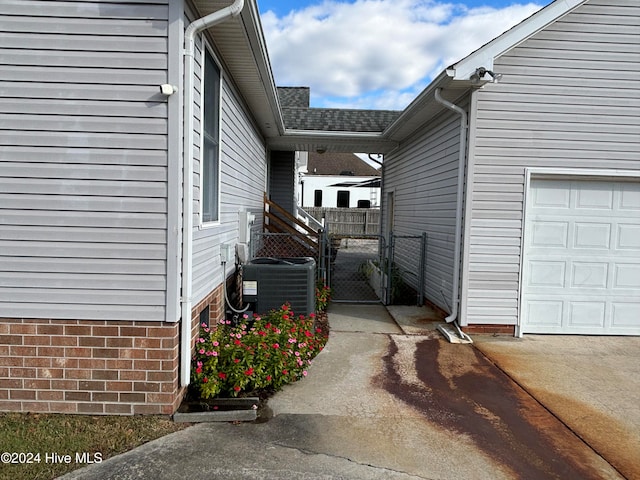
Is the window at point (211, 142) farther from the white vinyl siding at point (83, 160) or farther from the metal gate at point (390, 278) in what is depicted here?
the metal gate at point (390, 278)

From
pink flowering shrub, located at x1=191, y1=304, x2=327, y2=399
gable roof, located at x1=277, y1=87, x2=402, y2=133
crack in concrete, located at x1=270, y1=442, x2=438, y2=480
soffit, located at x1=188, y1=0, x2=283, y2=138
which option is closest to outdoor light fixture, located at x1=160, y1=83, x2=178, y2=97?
soffit, located at x1=188, y1=0, x2=283, y2=138

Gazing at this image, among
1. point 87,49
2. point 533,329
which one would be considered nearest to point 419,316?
point 533,329

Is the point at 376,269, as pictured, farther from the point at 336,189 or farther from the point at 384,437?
the point at 336,189

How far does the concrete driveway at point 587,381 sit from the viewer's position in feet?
11.2

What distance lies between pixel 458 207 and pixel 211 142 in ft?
11.2

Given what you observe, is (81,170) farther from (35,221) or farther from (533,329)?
(533,329)

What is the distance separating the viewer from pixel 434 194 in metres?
7.46

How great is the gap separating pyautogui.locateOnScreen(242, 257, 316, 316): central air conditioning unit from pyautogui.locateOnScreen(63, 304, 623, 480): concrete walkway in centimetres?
85

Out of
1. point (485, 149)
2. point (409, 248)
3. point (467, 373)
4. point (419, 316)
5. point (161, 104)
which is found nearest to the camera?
point (161, 104)

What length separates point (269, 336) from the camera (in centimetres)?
428

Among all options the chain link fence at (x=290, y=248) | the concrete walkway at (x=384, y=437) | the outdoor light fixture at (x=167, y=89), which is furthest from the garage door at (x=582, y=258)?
the outdoor light fixture at (x=167, y=89)

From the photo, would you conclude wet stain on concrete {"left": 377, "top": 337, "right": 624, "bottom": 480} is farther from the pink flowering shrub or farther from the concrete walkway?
the pink flowering shrub

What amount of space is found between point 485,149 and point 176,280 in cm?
436

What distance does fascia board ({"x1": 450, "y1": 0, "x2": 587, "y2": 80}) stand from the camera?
5484 millimetres
